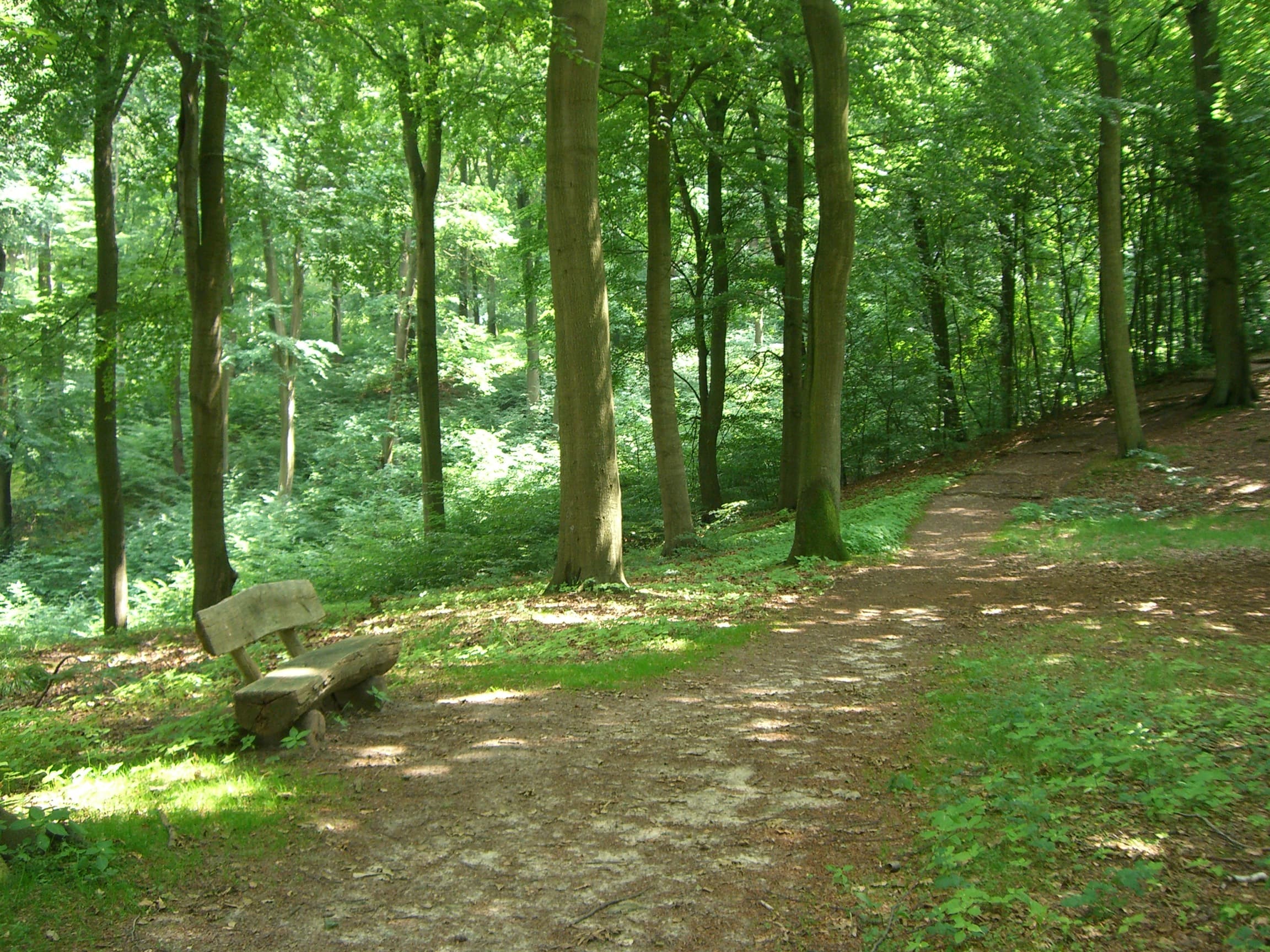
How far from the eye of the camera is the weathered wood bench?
17.2 feet

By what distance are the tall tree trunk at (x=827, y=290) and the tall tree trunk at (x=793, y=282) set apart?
134 inches

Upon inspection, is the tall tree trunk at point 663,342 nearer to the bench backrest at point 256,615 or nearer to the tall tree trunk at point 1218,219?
the bench backrest at point 256,615

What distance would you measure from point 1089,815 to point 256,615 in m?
4.86

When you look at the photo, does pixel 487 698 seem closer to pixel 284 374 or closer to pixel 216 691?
pixel 216 691

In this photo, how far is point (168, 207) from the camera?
16.8 meters

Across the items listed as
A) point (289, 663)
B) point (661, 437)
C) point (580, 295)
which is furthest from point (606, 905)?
point (661, 437)

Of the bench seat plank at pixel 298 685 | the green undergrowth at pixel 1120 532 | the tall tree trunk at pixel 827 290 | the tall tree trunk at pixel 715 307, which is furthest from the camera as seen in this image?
the tall tree trunk at pixel 715 307

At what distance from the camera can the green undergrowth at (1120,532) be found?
1150cm

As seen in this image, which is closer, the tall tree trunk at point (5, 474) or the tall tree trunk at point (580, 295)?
the tall tree trunk at point (580, 295)

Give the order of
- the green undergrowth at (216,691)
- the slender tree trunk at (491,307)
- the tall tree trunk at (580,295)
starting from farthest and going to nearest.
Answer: the slender tree trunk at (491,307), the tall tree trunk at (580,295), the green undergrowth at (216,691)

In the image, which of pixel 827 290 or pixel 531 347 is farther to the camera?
pixel 531 347

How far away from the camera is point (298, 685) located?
526 centimetres

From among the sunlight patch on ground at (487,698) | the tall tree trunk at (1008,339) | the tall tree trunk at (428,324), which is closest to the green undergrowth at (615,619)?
the sunlight patch on ground at (487,698)

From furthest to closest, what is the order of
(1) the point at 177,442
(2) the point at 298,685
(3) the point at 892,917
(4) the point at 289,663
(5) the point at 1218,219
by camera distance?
(1) the point at 177,442 < (5) the point at 1218,219 < (4) the point at 289,663 < (2) the point at 298,685 < (3) the point at 892,917
